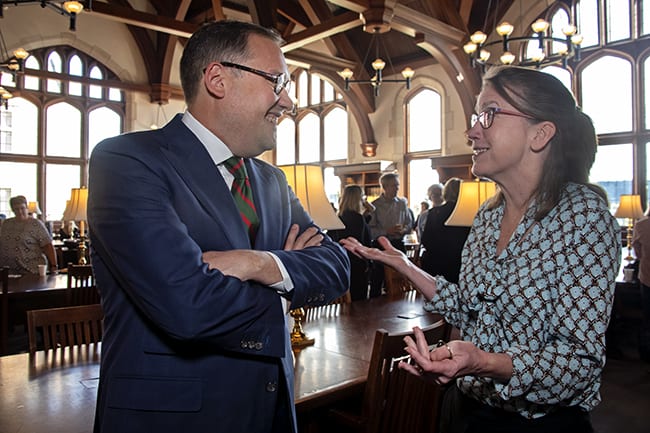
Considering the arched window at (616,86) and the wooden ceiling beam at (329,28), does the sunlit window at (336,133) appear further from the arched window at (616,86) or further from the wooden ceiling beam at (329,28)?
the arched window at (616,86)

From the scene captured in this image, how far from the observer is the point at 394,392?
6.57 feet

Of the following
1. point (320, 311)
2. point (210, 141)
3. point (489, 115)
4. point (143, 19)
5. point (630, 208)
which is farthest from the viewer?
point (143, 19)

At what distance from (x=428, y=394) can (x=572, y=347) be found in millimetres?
1029

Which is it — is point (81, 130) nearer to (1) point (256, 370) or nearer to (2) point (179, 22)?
(2) point (179, 22)

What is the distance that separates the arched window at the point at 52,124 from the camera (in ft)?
46.7

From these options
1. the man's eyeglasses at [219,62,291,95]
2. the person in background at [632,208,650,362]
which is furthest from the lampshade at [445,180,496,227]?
the man's eyeglasses at [219,62,291,95]

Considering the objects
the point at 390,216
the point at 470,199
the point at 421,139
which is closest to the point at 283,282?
the point at 470,199

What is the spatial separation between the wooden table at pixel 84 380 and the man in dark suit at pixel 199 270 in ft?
1.70

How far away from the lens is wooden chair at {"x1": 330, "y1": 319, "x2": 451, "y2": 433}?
1.87m

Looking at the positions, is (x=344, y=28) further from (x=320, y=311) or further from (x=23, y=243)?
(x=320, y=311)

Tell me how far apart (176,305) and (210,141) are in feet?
1.60

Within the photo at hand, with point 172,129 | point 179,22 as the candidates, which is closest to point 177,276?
point 172,129

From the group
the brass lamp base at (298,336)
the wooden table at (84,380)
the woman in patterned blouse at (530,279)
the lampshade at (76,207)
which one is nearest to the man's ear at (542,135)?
the woman in patterned blouse at (530,279)

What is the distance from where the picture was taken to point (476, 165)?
1604 mm
